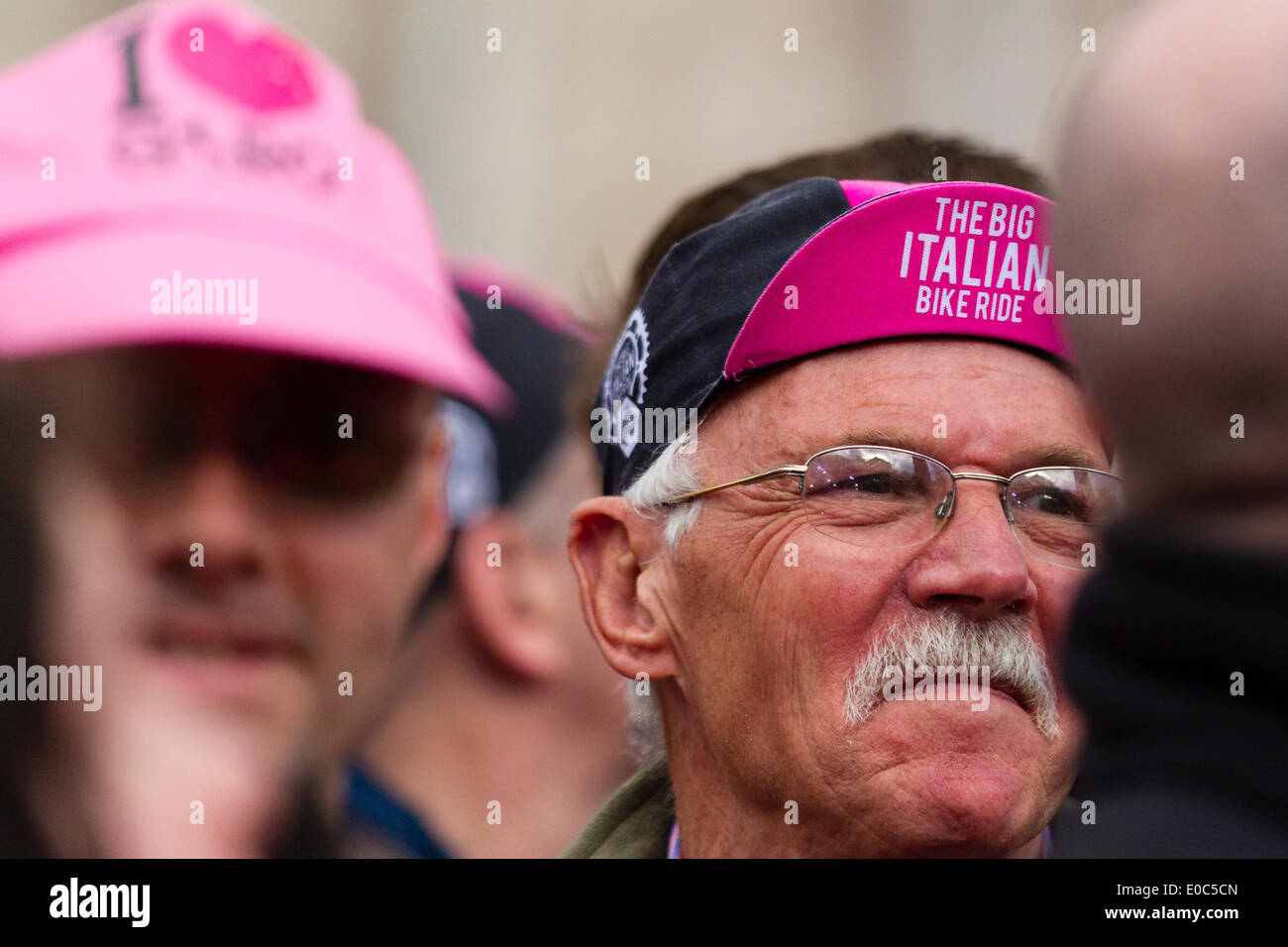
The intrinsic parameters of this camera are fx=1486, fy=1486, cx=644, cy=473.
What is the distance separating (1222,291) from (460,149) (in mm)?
8192

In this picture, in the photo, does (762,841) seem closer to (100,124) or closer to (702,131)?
(100,124)

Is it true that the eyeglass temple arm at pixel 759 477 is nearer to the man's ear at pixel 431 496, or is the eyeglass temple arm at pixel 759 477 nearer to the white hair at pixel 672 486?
the white hair at pixel 672 486

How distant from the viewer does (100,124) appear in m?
2.93

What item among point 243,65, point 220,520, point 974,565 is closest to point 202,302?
point 220,520

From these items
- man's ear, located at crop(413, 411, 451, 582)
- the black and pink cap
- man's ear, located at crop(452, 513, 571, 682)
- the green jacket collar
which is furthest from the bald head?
man's ear, located at crop(452, 513, 571, 682)

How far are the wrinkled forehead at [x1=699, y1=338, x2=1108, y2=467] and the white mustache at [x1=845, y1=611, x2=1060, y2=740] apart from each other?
0.24 m

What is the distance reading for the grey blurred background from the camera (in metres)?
8.79

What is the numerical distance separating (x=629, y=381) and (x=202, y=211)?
3.45 ft

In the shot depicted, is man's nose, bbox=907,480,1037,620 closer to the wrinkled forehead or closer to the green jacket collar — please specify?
the wrinkled forehead

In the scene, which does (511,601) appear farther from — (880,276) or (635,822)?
(880,276)

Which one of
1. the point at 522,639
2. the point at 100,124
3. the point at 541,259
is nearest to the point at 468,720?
the point at 522,639

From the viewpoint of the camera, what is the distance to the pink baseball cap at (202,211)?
110 inches

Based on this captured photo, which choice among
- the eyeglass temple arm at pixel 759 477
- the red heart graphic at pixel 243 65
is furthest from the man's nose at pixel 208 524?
the eyeglass temple arm at pixel 759 477

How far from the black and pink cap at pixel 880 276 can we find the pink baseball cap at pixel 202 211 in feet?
3.36
